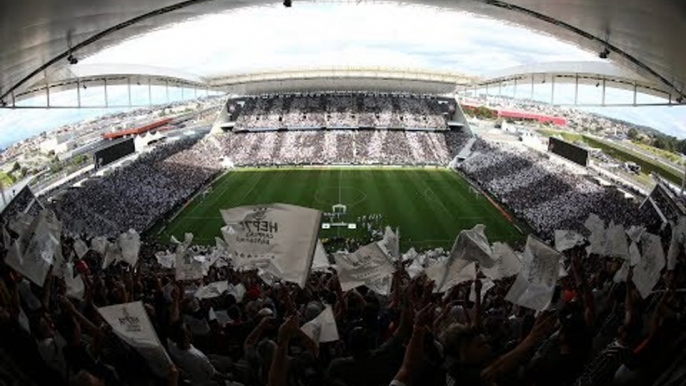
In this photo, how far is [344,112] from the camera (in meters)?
60.6

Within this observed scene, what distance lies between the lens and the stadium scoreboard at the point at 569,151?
38000mm

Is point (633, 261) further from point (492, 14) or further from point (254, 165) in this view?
point (254, 165)

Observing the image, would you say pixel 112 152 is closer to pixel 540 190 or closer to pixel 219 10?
pixel 219 10

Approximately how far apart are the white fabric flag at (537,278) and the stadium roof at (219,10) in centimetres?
543

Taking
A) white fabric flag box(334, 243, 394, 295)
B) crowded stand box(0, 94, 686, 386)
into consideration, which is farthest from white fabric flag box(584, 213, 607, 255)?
white fabric flag box(334, 243, 394, 295)

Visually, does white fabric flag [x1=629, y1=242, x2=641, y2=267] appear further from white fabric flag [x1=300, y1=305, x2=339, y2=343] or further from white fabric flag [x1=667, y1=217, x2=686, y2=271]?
white fabric flag [x1=300, y1=305, x2=339, y2=343]

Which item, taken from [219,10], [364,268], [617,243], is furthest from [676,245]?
[219,10]

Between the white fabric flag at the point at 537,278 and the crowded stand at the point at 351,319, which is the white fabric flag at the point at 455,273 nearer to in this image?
the crowded stand at the point at 351,319

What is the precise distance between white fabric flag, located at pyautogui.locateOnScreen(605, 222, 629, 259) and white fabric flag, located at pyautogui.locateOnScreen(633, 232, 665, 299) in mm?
1749

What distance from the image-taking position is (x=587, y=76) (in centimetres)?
3303

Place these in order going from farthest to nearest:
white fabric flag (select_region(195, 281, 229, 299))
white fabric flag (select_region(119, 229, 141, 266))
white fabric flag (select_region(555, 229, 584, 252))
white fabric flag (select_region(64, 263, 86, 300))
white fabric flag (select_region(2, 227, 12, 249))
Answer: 1. white fabric flag (select_region(119, 229, 141, 266))
2. white fabric flag (select_region(555, 229, 584, 252))
3. white fabric flag (select_region(195, 281, 229, 299))
4. white fabric flag (select_region(2, 227, 12, 249))
5. white fabric flag (select_region(64, 263, 86, 300))

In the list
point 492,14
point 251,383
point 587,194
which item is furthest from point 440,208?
point 251,383

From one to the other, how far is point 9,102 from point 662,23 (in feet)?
63.8

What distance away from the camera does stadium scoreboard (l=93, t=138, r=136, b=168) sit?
37.7 metres
